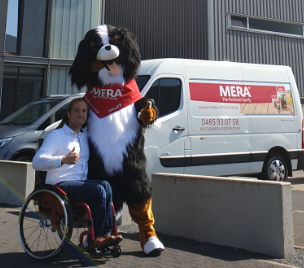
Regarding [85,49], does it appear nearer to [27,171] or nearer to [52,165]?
[52,165]

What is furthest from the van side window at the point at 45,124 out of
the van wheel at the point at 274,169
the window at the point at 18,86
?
the window at the point at 18,86

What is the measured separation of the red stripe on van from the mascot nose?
3755 millimetres

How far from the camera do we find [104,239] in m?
3.62

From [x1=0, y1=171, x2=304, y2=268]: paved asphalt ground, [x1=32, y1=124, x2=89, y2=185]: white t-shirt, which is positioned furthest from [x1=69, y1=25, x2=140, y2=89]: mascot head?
[x1=0, y1=171, x2=304, y2=268]: paved asphalt ground

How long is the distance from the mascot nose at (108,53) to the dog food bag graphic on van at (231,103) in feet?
12.3

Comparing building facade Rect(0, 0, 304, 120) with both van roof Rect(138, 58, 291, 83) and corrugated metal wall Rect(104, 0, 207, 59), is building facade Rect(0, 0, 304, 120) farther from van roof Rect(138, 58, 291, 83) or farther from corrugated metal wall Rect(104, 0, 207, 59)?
van roof Rect(138, 58, 291, 83)

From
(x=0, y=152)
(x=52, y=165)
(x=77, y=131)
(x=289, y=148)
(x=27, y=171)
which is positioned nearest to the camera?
(x=52, y=165)

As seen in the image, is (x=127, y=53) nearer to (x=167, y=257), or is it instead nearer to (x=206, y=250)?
(x=167, y=257)

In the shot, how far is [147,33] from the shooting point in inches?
682

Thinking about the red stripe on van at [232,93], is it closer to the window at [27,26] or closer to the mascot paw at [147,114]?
the mascot paw at [147,114]

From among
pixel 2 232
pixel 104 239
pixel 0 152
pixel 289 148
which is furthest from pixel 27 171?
pixel 289 148

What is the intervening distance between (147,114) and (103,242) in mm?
1266

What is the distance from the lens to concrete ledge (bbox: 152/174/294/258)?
380cm

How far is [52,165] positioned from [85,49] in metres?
1.33
